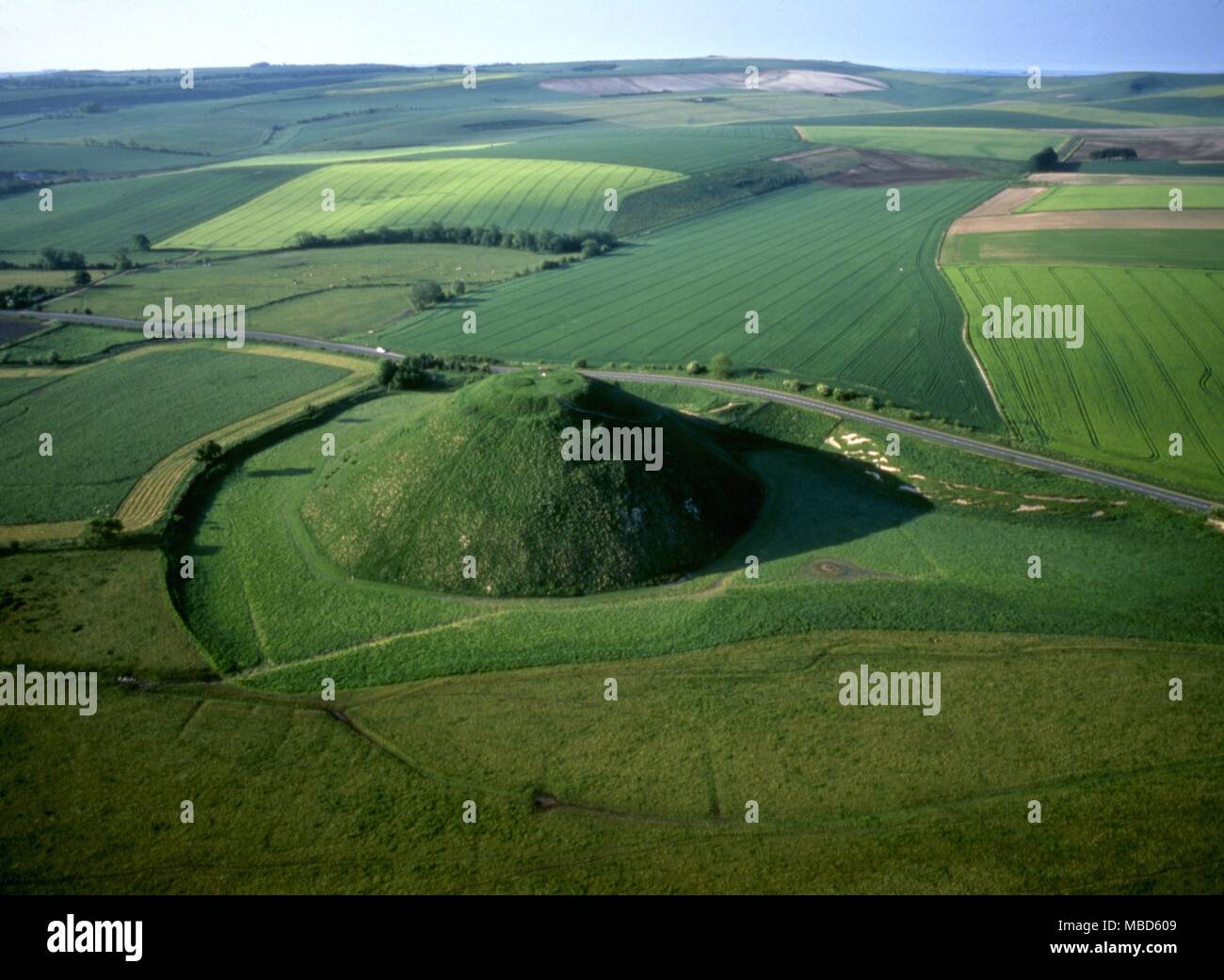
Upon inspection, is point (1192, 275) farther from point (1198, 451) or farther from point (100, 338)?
point (100, 338)

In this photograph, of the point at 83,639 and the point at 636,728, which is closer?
the point at 636,728

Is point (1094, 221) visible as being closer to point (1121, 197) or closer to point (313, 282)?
point (1121, 197)

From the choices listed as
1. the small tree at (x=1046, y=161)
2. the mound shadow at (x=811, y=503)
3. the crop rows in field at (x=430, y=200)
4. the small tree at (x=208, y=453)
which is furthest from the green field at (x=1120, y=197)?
the small tree at (x=208, y=453)

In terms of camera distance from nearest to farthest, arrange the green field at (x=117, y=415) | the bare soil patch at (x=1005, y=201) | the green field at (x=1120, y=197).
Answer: the green field at (x=117, y=415)
the green field at (x=1120, y=197)
the bare soil patch at (x=1005, y=201)

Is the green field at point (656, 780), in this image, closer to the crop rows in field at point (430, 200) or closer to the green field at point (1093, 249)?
the green field at point (1093, 249)

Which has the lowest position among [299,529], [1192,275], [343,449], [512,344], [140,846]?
[140,846]

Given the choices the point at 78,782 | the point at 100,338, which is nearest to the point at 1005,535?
the point at 78,782

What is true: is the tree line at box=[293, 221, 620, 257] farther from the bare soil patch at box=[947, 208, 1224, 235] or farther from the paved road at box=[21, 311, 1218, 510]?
the bare soil patch at box=[947, 208, 1224, 235]
